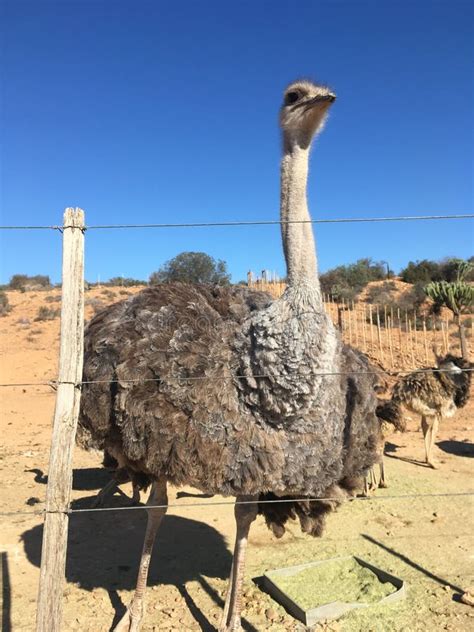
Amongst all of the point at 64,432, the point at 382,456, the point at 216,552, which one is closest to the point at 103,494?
the point at 216,552

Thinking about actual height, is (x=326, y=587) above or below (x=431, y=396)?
below

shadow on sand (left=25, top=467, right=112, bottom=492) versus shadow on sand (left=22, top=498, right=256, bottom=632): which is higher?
shadow on sand (left=25, top=467, right=112, bottom=492)

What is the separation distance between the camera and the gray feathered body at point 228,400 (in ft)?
9.32

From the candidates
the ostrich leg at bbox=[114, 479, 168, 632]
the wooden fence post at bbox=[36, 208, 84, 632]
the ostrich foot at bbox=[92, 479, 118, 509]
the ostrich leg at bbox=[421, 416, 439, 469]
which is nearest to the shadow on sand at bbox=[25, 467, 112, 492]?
the ostrich foot at bbox=[92, 479, 118, 509]

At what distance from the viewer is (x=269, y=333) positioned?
2.82 meters

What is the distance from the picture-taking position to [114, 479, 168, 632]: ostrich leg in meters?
3.41

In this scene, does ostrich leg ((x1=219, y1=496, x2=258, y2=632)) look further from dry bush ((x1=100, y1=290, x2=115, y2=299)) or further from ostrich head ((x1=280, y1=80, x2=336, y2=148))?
dry bush ((x1=100, y1=290, x2=115, y2=299))

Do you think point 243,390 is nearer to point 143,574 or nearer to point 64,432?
point 64,432

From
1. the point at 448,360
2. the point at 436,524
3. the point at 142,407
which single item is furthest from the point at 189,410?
the point at 448,360

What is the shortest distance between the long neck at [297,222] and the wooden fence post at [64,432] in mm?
1172

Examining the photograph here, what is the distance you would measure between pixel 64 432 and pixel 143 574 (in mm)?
1830

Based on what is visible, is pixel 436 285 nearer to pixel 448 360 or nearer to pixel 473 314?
pixel 448 360

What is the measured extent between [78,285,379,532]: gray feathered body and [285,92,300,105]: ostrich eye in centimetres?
125

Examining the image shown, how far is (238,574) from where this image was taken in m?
3.47
